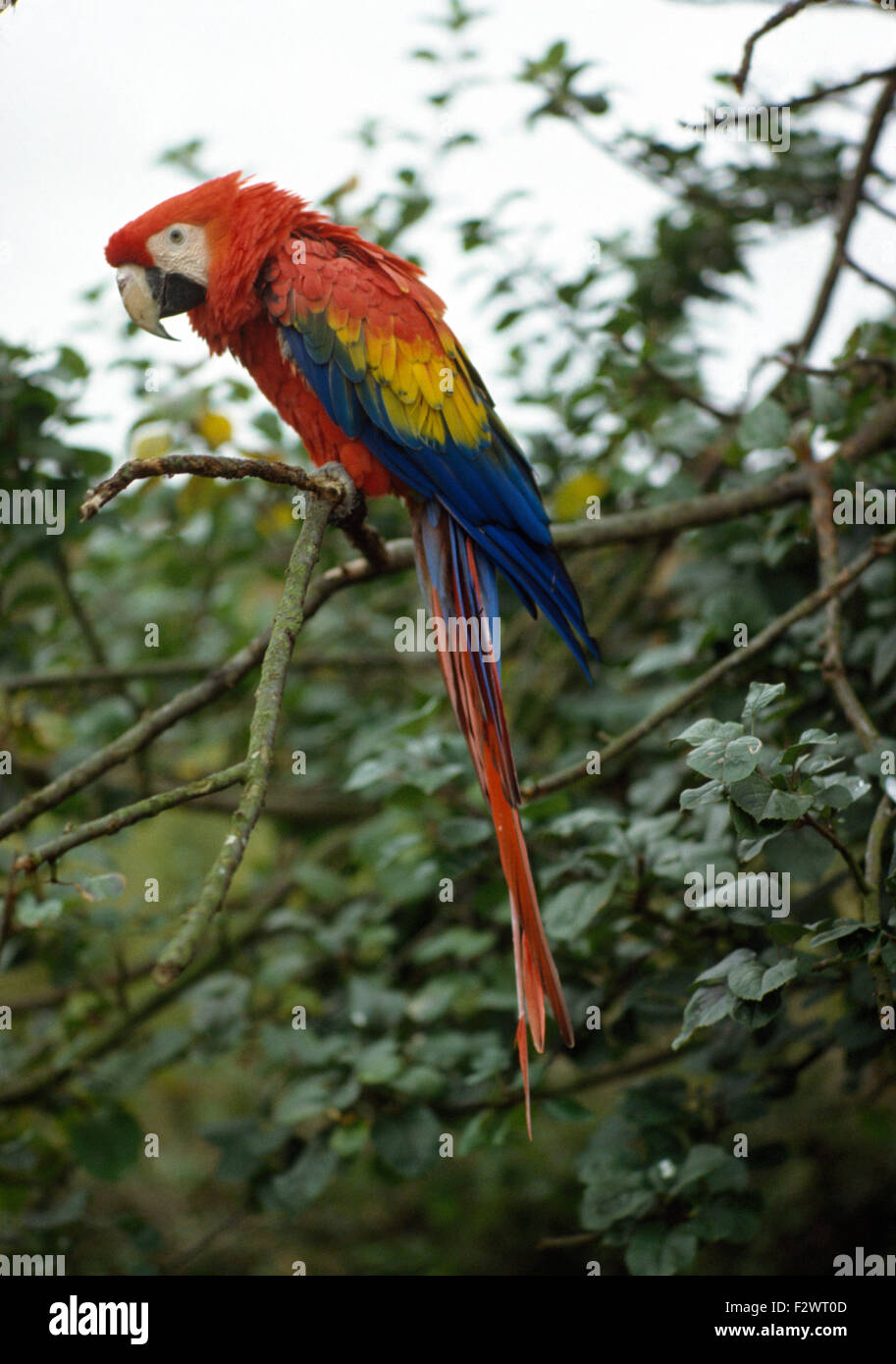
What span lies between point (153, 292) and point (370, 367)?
0.41 meters

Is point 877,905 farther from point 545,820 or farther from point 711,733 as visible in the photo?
point 545,820

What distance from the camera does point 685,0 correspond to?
2.29 m

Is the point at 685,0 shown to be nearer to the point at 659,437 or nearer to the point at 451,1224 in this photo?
the point at 659,437

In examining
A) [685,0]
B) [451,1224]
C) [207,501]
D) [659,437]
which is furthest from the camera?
[451,1224]

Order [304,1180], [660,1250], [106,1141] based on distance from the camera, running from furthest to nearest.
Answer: [106,1141], [304,1180], [660,1250]

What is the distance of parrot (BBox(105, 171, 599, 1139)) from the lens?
5.57ft

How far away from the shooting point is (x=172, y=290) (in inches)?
70.4

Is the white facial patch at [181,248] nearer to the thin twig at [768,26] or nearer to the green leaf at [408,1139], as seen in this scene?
the thin twig at [768,26]

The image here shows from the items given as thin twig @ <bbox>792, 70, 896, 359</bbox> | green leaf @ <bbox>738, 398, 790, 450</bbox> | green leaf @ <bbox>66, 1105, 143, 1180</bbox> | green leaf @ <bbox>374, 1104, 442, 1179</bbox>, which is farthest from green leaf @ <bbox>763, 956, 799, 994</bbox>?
thin twig @ <bbox>792, 70, 896, 359</bbox>

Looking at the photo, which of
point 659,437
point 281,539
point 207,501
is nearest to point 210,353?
point 207,501

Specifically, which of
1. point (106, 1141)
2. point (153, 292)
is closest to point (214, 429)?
point (153, 292)

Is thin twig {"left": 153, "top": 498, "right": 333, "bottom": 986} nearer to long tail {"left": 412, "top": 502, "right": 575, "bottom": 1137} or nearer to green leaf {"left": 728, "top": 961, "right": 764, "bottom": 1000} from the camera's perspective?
long tail {"left": 412, "top": 502, "right": 575, "bottom": 1137}
